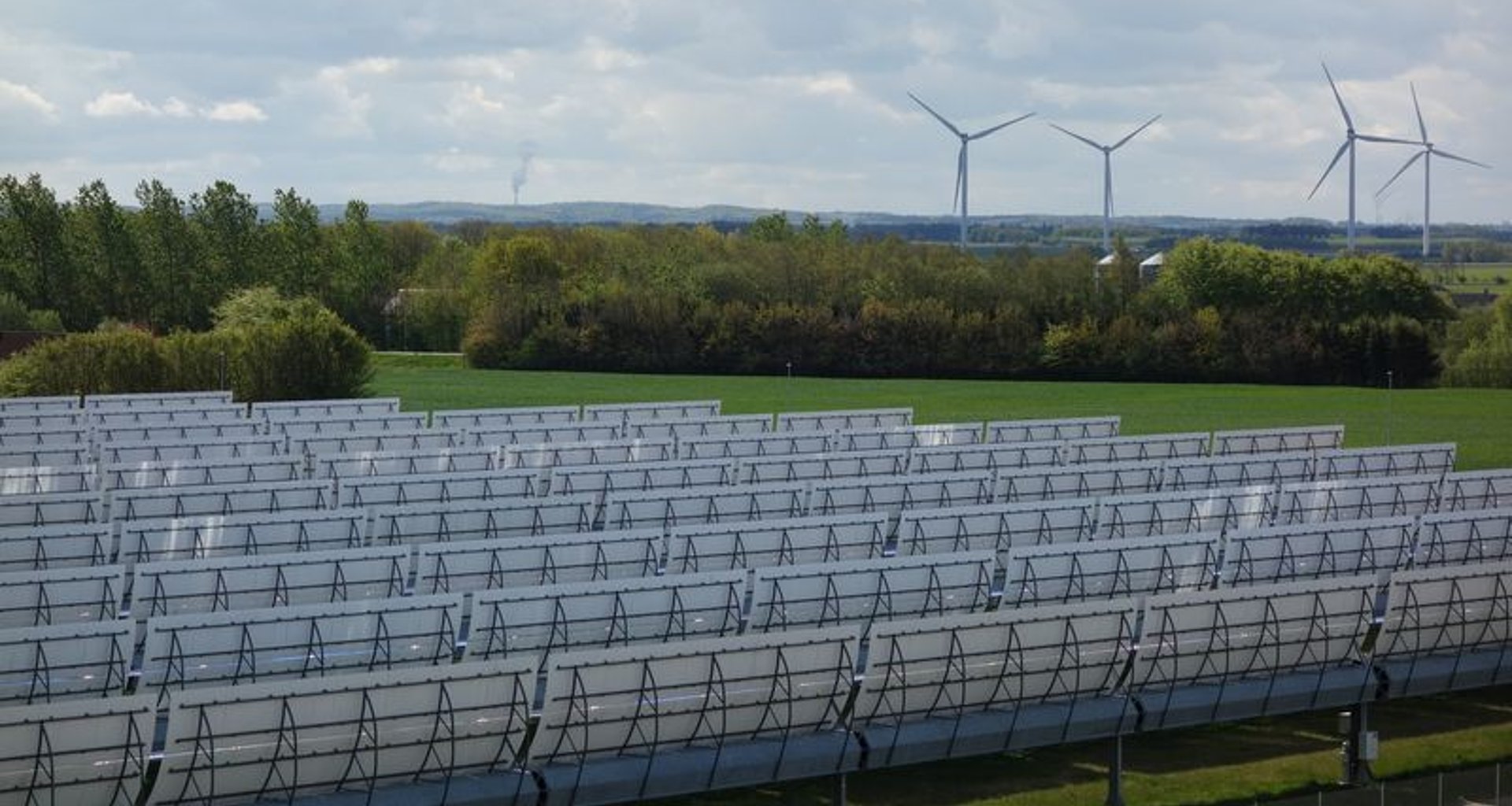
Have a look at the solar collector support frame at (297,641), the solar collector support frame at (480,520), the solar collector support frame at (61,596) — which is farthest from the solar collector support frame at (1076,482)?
the solar collector support frame at (61,596)

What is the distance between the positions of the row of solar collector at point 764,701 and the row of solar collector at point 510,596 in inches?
54.0

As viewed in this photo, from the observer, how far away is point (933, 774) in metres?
21.1

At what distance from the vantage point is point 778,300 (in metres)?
92.8

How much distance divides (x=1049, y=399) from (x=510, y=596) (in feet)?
171

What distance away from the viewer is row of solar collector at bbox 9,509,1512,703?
1905 cm

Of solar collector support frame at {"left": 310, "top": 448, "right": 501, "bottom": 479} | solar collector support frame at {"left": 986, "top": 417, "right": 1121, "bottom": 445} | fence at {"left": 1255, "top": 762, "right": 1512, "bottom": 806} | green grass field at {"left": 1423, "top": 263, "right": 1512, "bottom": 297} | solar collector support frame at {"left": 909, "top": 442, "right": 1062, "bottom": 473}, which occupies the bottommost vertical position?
green grass field at {"left": 1423, "top": 263, "right": 1512, "bottom": 297}

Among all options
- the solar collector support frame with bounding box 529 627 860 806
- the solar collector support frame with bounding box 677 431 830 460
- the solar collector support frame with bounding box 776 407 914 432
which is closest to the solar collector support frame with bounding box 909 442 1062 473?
the solar collector support frame with bounding box 677 431 830 460

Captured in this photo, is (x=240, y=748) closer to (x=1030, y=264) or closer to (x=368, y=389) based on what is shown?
(x=368, y=389)

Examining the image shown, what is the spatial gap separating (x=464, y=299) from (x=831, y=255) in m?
17.9

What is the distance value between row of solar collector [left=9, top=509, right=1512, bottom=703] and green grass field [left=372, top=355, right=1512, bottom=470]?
96.4 feet

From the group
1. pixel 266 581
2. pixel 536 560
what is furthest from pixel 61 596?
pixel 536 560

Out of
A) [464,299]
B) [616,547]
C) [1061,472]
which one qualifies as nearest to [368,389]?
[464,299]

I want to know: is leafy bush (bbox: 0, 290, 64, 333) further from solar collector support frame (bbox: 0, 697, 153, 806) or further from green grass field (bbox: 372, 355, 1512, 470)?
solar collector support frame (bbox: 0, 697, 153, 806)

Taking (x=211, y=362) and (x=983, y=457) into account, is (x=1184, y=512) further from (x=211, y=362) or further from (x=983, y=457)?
(x=211, y=362)
